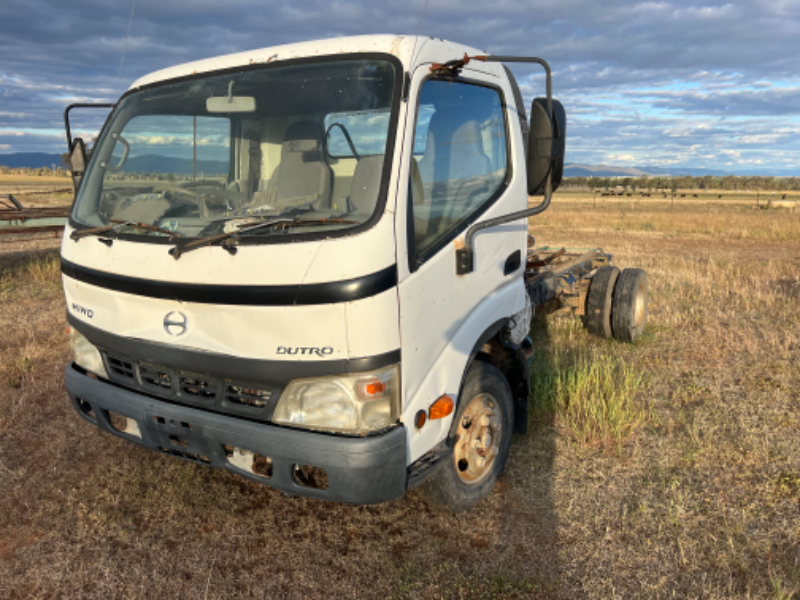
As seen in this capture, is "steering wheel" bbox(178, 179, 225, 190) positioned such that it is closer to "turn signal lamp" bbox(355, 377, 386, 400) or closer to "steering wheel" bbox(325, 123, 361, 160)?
"steering wheel" bbox(325, 123, 361, 160)

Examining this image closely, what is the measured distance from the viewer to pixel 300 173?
3016mm

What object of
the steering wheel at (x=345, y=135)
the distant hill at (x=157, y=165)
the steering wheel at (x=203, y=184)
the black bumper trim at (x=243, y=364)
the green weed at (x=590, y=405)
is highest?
the steering wheel at (x=345, y=135)

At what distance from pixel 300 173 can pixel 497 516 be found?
2249 mm

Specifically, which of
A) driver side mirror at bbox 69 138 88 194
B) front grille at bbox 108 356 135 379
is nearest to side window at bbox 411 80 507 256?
front grille at bbox 108 356 135 379

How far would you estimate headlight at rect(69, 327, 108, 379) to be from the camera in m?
3.12

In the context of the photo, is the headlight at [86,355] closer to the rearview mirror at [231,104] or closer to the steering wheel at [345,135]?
the rearview mirror at [231,104]

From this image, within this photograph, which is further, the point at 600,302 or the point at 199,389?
the point at 600,302

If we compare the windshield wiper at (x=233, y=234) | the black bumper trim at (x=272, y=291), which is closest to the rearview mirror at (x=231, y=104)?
the windshield wiper at (x=233, y=234)

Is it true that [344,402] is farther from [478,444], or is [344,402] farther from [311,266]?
[478,444]

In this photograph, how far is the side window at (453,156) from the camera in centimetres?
273

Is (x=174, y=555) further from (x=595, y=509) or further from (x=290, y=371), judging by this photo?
(x=595, y=509)

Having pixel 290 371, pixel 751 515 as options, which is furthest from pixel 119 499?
pixel 751 515

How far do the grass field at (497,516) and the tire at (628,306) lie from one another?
1.06 metres

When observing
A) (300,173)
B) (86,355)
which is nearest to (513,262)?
(300,173)
